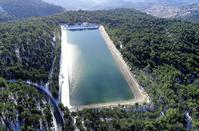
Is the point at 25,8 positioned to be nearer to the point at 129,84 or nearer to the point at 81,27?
the point at 81,27

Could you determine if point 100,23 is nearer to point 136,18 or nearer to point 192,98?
point 136,18

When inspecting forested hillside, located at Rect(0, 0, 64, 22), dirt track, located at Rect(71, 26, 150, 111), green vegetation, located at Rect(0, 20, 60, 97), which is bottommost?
dirt track, located at Rect(71, 26, 150, 111)

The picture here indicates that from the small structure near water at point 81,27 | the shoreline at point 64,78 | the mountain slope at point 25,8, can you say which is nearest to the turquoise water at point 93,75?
the shoreline at point 64,78

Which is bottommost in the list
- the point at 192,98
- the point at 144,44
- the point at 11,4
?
the point at 192,98

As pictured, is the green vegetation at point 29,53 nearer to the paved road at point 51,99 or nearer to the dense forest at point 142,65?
the dense forest at point 142,65

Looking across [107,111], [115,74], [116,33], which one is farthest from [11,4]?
[107,111]

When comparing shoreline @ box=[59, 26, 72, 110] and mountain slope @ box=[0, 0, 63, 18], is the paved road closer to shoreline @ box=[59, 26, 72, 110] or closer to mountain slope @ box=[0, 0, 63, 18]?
shoreline @ box=[59, 26, 72, 110]

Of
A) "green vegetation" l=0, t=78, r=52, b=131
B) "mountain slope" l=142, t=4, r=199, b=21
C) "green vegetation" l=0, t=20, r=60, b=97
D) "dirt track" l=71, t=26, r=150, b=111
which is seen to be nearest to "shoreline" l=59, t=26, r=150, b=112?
"dirt track" l=71, t=26, r=150, b=111
